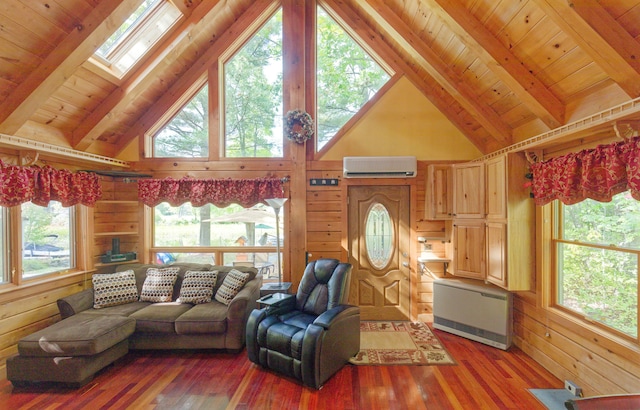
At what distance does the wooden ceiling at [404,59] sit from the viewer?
187 centimetres

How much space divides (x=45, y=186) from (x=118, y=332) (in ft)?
5.56

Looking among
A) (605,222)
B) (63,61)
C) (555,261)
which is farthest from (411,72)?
(63,61)

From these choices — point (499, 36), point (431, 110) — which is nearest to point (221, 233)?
point (431, 110)

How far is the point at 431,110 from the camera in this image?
372cm

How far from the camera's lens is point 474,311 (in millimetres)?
3115

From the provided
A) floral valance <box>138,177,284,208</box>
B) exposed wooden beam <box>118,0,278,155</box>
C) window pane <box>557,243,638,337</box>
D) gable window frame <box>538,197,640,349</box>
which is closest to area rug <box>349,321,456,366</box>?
gable window frame <box>538,197,640,349</box>

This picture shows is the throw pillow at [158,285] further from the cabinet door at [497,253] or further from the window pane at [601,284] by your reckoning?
the window pane at [601,284]

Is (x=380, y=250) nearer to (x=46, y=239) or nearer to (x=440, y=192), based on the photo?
(x=440, y=192)

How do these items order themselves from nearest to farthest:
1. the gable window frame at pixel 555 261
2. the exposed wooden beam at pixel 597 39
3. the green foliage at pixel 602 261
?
the exposed wooden beam at pixel 597 39
the green foliage at pixel 602 261
the gable window frame at pixel 555 261

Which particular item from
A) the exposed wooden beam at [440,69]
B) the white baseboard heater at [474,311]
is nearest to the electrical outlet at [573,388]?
the white baseboard heater at [474,311]

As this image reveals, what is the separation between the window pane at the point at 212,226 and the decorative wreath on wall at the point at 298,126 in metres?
1.08

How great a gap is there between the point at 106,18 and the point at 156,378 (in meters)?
3.22

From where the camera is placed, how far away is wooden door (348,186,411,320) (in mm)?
3707

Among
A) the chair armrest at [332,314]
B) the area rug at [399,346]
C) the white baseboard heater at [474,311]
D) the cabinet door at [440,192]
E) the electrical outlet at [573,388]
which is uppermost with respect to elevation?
the cabinet door at [440,192]
